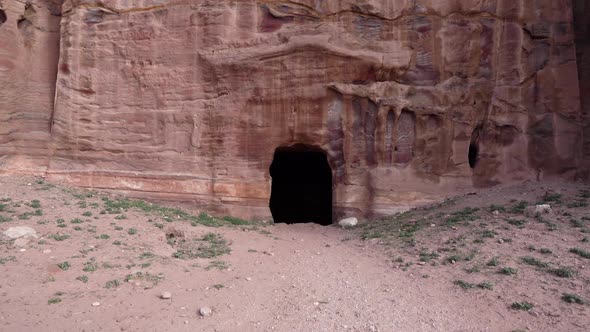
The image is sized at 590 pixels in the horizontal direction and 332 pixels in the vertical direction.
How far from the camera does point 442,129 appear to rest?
12.6m

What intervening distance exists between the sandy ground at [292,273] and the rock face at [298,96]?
213 centimetres

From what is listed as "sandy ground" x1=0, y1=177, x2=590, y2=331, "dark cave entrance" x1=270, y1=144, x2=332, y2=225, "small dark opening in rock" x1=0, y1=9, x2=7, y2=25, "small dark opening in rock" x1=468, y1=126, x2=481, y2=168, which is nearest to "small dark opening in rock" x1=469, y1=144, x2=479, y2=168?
"small dark opening in rock" x1=468, y1=126, x2=481, y2=168

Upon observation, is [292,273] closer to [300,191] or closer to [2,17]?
[300,191]

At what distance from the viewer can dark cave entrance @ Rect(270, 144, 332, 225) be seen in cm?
1925

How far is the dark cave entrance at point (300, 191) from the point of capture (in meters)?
19.2

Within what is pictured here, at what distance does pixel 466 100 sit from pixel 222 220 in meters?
8.90

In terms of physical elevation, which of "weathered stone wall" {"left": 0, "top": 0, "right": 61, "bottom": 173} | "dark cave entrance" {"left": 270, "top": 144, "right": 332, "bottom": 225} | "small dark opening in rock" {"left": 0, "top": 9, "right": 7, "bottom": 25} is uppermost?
Result: "small dark opening in rock" {"left": 0, "top": 9, "right": 7, "bottom": 25}

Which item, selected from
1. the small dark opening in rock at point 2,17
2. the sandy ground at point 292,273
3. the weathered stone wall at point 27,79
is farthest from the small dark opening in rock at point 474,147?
the small dark opening in rock at point 2,17

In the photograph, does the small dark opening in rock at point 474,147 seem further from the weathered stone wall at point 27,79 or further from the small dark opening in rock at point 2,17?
the small dark opening in rock at point 2,17

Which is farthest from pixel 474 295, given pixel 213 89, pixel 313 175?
pixel 313 175

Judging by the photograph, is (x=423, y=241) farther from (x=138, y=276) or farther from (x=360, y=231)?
(x=138, y=276)

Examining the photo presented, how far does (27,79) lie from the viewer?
1300 centimetres

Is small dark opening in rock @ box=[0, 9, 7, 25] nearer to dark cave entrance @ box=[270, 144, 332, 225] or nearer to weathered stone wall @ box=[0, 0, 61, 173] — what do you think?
weathered stone wall @ box=[0, 0, 61, 173]

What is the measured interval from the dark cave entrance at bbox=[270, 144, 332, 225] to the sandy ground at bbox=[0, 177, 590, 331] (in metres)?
8.61
